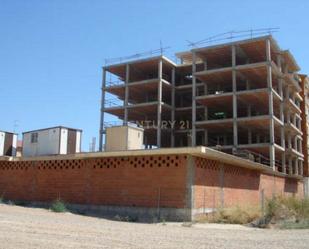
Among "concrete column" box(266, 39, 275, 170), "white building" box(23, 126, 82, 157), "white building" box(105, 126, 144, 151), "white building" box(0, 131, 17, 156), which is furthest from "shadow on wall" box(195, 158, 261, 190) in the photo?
"white building" box(0, 131, 17, 156)

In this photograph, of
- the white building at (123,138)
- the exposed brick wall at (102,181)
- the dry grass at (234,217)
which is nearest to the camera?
the dry grass at (234,217)

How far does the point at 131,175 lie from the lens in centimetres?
2120

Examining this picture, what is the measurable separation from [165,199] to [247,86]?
3419cm

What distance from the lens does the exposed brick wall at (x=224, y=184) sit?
2083cm

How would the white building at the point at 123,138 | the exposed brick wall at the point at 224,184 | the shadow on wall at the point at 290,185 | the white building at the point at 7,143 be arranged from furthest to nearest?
the shadow on wall at the point at 290,185, the white building at the point at 7,143, the white building at the point at 123,138, the exposed brick wall at the point at 224,184

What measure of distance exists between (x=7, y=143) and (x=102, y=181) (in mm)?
12649

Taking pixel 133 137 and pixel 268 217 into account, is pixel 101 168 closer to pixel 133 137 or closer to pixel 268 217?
pixel 133 137

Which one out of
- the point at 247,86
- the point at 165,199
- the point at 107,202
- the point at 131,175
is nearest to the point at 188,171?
the point at 165,199

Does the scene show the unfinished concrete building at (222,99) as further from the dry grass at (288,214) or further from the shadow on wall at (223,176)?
the dry grass at (288,214)

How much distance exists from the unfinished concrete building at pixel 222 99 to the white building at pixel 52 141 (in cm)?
2299

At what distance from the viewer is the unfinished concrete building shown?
161ft

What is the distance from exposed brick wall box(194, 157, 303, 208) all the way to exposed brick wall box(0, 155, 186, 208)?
1.36 metres

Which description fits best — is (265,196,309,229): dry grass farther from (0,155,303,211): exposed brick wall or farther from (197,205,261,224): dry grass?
(0,155,303,211): exposed brick wall

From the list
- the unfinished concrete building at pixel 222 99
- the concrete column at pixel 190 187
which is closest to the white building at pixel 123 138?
the concrete column at pixel 190 187
